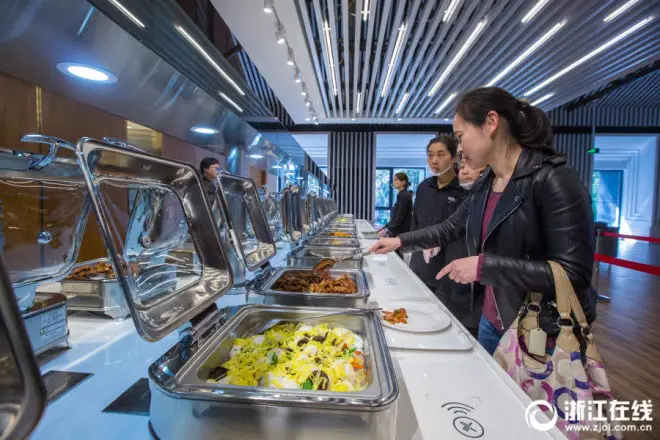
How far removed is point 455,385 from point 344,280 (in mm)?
809

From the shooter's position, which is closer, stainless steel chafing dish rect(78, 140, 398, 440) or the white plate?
stainless steel chafing dish rect(78, 140, 398, 440)

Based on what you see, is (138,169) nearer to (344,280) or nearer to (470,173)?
(344,280)

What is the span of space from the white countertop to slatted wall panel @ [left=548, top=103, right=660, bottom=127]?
12249 mm

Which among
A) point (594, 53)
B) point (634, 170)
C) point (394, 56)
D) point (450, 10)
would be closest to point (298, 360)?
point (450, 10)

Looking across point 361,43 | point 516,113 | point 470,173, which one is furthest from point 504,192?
point 361,43

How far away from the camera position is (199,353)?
746mm

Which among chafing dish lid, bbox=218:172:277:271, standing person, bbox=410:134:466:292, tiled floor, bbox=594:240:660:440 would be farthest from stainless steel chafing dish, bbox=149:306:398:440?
tiled floor, bbox=594:240:660:440

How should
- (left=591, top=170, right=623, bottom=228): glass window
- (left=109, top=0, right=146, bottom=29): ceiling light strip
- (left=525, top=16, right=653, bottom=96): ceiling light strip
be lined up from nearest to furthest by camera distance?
1. (left=109, top=0, right=146, bottom=29): ceiling light strip
2. (left=525, top=16, right=653, bottom=96): ceiling light strip
3. (left=591, top=170, right=623, bottom=228): glass window

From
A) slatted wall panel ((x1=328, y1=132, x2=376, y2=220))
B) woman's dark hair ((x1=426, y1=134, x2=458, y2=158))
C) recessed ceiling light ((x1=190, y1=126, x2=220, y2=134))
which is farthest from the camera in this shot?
slatted wall panel ((x1=328, y1=132, x2=376, y2=220))

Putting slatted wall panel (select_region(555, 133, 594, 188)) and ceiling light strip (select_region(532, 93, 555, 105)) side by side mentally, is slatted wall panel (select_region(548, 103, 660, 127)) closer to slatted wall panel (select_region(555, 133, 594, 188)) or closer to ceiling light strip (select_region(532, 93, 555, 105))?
slatted wall panel (select_region(555, 133, 594, 188))

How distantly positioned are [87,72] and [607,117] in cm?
1376

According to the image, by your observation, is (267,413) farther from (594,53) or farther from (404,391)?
(594,53)

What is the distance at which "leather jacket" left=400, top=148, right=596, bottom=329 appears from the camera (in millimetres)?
1068

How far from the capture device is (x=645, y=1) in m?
3.88
